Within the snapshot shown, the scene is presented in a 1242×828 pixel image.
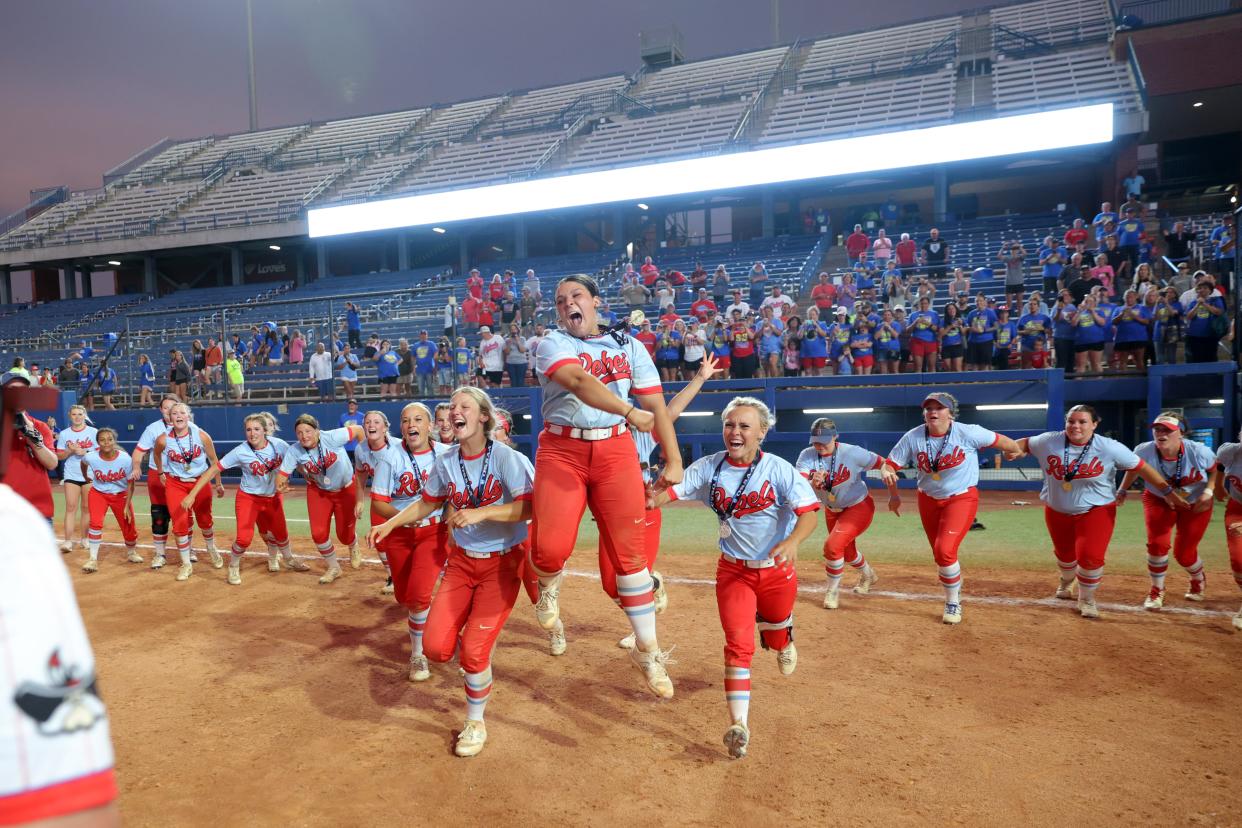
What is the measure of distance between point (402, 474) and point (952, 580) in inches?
191

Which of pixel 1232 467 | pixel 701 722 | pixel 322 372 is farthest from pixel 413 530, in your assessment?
pixel 322 372

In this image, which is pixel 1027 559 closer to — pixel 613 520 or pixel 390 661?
pixel 613 520

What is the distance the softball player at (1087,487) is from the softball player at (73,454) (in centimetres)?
1121

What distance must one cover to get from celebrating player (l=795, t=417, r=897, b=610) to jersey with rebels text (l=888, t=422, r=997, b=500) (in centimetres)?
30

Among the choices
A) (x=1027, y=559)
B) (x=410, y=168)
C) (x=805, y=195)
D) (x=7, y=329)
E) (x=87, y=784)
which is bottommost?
(x=1027, y=559)

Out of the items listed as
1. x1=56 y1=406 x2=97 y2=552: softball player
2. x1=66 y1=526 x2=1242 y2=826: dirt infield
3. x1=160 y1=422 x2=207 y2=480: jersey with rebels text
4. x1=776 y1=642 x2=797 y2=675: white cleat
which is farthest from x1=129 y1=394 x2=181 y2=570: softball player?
x1=776 y1=642 x2=797 y2=675: white cleat

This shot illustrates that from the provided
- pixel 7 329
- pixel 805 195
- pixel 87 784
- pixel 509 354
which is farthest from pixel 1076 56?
pixel 7 329

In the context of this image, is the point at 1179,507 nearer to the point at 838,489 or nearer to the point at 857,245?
the point at 838,489

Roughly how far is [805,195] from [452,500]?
1082 inches

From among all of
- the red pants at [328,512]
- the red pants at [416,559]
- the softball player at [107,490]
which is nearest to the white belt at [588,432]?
the red pants at [416,559]

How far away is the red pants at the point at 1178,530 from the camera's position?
705 cm

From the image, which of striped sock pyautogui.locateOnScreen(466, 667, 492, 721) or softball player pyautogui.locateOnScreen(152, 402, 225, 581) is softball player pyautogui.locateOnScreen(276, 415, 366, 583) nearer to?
softball player pyautogui.locateOnScreen(152, 402, 225, 581)

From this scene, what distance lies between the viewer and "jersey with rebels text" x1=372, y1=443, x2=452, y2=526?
21.7 ft

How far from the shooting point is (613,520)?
194 inches
